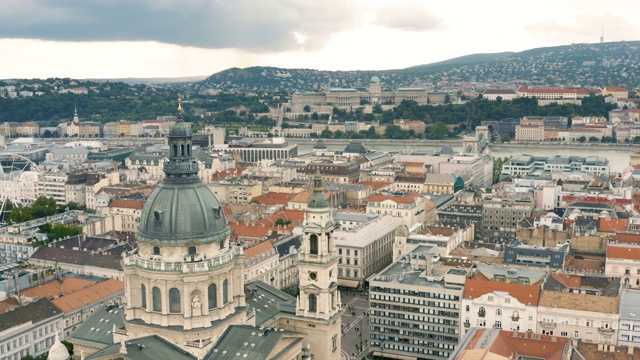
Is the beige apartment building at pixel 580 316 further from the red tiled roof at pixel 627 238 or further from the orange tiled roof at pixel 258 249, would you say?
the orange tiled roof at pixel 258 249

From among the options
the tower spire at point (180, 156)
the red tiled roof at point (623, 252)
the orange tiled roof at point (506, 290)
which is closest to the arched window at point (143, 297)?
the tower spire at point (180, 156)

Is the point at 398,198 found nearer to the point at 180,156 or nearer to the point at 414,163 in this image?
the point at 414,163

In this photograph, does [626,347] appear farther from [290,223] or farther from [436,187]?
[436,187]

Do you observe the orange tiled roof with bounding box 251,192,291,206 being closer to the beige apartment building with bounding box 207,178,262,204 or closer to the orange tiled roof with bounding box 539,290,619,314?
the beige apartment building with bounding box 207,178,262,204

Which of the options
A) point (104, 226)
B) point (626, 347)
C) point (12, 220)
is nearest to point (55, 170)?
point (12, 220)

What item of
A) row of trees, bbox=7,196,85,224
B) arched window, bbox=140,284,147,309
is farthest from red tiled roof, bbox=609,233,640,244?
row of trees, bbox=7,196,85,224
